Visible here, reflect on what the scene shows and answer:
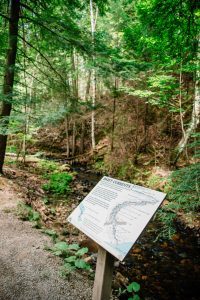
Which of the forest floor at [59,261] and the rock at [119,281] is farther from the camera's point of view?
the rock at [119,281]

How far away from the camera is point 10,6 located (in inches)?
278

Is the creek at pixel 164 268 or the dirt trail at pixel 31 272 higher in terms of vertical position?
the dirt trail at pixel 31 272

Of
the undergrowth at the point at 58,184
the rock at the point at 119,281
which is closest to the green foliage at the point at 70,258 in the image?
the rock at the point at 119,281

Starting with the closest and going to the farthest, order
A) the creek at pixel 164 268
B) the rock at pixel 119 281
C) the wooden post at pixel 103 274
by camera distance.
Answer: the wooden post at pixel 103 274 < the rock at pixel 119 281 < the creek at pixel 164 268

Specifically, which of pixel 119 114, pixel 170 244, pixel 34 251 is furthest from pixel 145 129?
pixel 34 251

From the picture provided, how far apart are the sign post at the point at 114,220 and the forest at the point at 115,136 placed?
75cm

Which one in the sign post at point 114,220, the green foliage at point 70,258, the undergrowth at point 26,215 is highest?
the sign post at point 114,220

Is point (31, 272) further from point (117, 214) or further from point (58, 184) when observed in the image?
point (58, 184)

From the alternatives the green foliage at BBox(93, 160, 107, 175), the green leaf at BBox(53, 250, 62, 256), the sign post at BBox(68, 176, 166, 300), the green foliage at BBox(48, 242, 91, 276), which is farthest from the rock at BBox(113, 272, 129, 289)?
the green foliage at BBox(93, 160, 107, 175)

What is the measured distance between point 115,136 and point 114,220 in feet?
36.7

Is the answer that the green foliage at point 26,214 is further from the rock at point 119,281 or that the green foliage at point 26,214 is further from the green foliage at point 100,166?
the green foliage at point 100,166

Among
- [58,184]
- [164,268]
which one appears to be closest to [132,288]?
[164,268]

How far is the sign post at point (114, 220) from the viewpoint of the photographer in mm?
2164

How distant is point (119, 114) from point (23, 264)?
11.7 m
